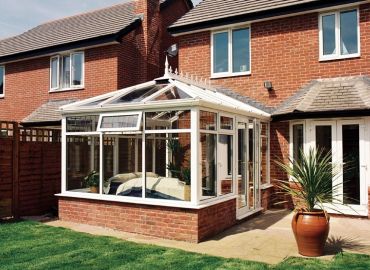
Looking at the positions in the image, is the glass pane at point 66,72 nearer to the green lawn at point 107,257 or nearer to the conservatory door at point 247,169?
the conservatory door at point 247,169

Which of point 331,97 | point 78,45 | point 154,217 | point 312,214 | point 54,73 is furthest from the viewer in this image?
point 54,73

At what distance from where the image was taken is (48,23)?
20.6 metres

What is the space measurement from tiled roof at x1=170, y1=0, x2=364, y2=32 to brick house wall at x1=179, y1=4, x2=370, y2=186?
1.48 feet

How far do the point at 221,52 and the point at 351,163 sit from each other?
5.81 m

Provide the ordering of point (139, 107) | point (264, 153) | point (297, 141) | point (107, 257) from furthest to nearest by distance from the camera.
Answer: point (264, 153) → point (297, 141) → point (139, 107) → point (107, 257)

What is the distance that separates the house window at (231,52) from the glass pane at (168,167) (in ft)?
12.2

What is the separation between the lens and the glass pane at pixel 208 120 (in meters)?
8.18

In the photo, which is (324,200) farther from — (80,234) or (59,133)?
(59,133)

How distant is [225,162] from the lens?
9172 millimetres

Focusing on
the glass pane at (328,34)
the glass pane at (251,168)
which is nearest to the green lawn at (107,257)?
the glass pane at (251,168)

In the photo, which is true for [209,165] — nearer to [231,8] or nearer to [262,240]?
[262,240]

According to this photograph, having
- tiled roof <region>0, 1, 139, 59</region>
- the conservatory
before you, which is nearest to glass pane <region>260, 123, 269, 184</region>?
the conservatory

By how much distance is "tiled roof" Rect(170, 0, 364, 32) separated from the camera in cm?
1183

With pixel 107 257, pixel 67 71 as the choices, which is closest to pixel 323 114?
pixel 107 257
